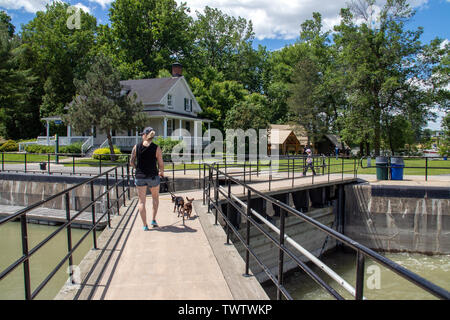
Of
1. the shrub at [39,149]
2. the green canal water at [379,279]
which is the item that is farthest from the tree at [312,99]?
the green canal water at [379,279]

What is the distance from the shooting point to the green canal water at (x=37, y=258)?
322 inches

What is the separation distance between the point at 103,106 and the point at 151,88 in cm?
1272

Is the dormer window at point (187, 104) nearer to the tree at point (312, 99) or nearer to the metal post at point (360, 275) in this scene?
the tree at point (312, 99)

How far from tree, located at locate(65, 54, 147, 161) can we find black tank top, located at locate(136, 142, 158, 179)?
19900 millimetres

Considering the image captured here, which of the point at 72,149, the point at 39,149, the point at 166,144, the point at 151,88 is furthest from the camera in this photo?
the point at 151,88

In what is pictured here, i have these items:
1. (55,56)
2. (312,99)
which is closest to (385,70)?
(312,99)

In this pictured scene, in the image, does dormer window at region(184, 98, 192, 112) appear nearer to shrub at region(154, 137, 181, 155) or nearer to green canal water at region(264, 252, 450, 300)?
shrub at region(154, 137, 181, 155)

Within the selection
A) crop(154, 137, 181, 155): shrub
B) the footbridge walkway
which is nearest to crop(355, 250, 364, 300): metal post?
the footbridge walkway

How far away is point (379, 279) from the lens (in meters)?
12.3

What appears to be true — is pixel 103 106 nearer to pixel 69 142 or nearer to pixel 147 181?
pixel 69 142

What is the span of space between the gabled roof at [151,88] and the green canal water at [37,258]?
71.1 ft

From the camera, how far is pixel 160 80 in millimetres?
38844

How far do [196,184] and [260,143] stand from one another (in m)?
21.6

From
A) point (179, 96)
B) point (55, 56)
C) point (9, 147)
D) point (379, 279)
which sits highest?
point (55, 56)
